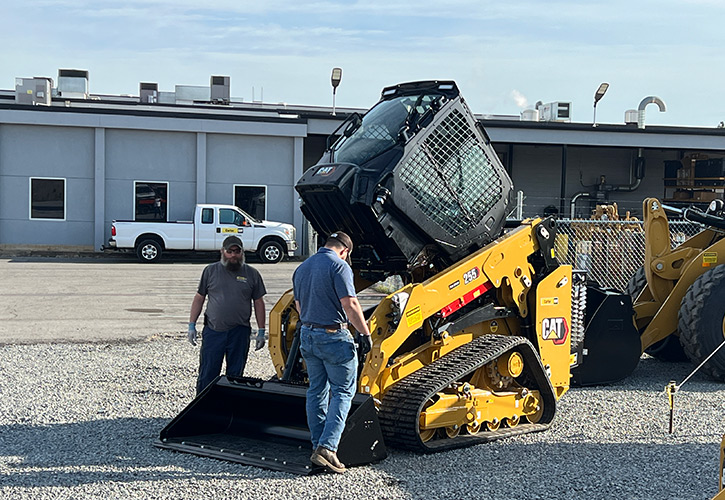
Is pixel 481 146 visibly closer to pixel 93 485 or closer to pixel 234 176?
pixel 93 485

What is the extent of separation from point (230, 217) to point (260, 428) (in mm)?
20653

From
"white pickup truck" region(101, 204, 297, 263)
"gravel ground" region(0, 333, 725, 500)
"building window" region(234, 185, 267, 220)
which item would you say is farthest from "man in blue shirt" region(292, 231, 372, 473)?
"building window" region(234, 185, 267, 220)

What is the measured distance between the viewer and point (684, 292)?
1090 centimetres

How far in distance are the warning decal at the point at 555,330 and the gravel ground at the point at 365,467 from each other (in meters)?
0.78

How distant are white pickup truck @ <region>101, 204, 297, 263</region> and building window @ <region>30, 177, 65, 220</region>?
Result: 326 cm

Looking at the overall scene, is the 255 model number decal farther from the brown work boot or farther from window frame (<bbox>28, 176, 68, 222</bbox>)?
window frame (<bbox>28, 176, 68, 222</bbox>)

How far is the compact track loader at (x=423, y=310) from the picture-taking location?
7.21 metres

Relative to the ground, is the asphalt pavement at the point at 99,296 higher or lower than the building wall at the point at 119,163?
lower

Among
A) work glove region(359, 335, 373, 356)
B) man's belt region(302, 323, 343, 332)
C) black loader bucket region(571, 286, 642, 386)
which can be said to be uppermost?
man's belt region(302, 323, 343, 332)

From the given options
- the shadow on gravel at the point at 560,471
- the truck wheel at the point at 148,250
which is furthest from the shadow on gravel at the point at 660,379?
the truck wheel at the point at 148,250

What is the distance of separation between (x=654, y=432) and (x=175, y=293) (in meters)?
13.2

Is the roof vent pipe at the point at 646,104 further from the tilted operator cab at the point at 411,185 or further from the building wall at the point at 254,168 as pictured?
the tilted operator cab at the point at 411,185

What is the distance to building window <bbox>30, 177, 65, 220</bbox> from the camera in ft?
97.6

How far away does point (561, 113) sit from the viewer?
34500 mm
